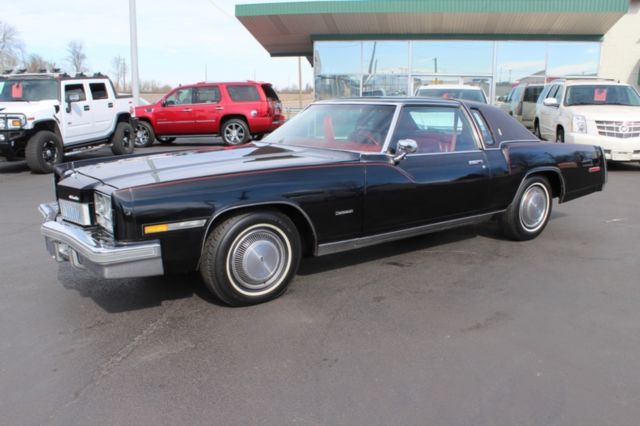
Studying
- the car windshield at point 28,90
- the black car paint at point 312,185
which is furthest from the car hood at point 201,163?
the car windshield at point 28,90

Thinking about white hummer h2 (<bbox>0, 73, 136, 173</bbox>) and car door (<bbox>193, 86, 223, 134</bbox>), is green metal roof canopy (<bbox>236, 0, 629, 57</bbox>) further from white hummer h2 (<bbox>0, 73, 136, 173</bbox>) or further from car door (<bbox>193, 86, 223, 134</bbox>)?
white hummer h2 (<bbox>0, 73, 136, 173</bbox>)

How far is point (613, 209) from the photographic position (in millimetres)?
7238

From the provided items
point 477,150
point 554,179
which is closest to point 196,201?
point 477,150

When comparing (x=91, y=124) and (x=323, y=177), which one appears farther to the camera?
(x=91, y=124)

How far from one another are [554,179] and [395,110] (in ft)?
7.51

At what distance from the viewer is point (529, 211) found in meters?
5.53

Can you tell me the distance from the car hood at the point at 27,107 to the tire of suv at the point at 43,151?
0.42 m

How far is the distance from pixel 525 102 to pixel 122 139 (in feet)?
38.9

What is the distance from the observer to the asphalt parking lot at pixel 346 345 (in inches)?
104

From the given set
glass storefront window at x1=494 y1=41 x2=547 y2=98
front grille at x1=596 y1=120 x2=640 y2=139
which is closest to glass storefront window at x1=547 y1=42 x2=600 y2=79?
glass storefront window at x1=494 y1=41 x2=547 y2=98

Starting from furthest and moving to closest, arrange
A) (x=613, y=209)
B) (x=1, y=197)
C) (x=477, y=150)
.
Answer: (x=1, y=197)
(x=613, y=209)
(x=477, y=150)

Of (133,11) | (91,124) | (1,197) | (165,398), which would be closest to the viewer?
(165,398)

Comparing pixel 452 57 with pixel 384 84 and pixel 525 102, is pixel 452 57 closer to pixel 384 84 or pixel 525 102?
pixel 384 84

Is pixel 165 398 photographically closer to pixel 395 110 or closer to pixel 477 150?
pixel 395 110
